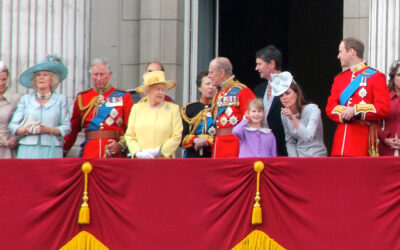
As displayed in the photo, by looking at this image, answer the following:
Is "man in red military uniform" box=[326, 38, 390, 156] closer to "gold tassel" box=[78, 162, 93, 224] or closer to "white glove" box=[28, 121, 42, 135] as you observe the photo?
"gold tassel" box=[78, 162, 93, 224]

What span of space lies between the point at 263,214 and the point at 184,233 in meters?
0.80

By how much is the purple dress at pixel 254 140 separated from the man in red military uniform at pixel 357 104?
69 centimetres

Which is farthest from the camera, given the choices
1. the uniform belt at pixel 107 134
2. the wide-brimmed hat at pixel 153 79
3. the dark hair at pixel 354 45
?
the uniform belt at pixel 107 134

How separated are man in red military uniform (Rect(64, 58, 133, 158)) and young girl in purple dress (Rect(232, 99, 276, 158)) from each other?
1.56 metres

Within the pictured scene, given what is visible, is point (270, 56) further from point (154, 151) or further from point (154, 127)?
point (154, 151)

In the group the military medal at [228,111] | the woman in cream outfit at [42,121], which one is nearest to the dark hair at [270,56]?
the military medal at [228,111]

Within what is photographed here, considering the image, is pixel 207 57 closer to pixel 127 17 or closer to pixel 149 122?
pixel 127 17

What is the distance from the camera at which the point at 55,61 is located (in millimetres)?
17906

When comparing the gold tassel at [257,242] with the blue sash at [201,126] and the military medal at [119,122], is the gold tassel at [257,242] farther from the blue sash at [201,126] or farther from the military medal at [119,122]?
the military medal at [119,122]

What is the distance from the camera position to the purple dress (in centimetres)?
1652

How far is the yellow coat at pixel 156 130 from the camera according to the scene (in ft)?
55.0

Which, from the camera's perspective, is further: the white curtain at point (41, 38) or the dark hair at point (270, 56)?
the white curtain at point (41, 38)

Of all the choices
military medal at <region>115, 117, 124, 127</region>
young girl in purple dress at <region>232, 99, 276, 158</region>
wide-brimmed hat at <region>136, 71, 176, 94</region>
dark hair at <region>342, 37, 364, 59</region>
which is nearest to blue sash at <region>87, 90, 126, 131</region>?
military medal at <region>115, 117, 124, 127</region>

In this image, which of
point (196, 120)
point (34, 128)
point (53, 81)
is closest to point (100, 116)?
point (53, 81)
